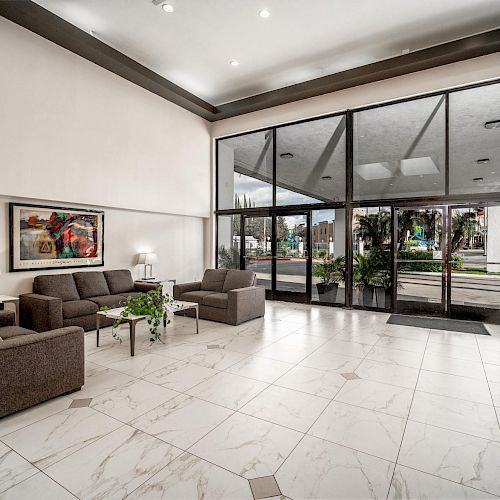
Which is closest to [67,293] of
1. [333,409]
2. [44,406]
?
[44,406]

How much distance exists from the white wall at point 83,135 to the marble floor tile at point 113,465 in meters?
4.06

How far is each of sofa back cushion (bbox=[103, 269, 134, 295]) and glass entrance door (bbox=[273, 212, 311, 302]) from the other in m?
3.23

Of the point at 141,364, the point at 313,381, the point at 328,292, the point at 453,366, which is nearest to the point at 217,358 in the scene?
the point at 141,364

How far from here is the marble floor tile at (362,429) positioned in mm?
2232

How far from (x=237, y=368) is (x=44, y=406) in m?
1.75

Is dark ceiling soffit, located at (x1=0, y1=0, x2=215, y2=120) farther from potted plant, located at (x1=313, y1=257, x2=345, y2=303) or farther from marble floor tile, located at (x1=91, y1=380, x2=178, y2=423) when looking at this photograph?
marble floor tile, located at (x1=91, y1=380, x2=178, y2=423)

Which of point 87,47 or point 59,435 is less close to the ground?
point 87,47

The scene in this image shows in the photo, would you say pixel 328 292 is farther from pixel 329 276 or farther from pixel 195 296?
pixel 195 296

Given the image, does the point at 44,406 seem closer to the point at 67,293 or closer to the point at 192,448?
the point at 192,448

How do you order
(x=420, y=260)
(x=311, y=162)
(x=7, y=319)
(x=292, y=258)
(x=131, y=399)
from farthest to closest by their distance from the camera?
(x=292, y=258) < (x=311, y=162) < (x=420, y=260) < (x=7, y=319) < (x=131, y=399)

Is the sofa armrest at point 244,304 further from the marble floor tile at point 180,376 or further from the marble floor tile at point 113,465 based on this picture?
the marble floor tile at point 113,465

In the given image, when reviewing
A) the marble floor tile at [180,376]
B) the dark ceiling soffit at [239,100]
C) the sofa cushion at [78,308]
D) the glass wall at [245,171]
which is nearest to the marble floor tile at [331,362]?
the marble floor tile at [180,376]

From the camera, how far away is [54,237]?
5555mm

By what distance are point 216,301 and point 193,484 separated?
151 inches
